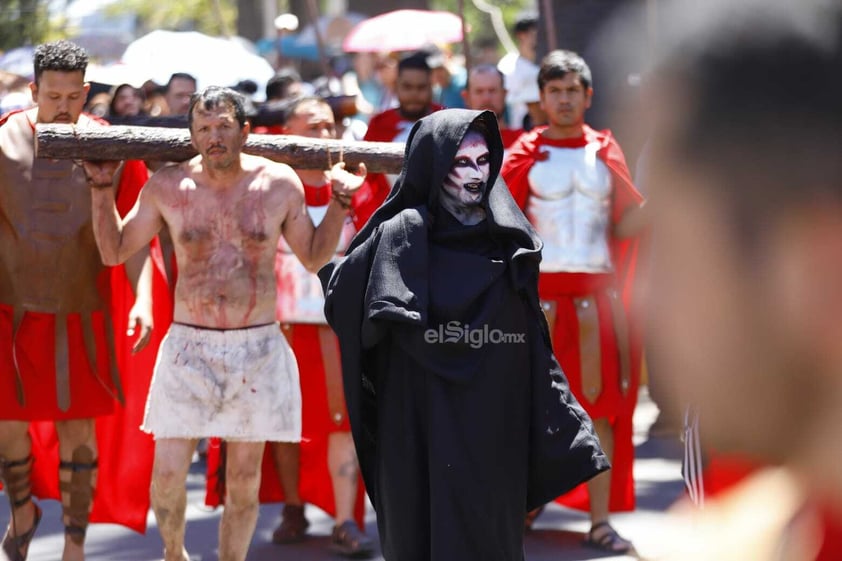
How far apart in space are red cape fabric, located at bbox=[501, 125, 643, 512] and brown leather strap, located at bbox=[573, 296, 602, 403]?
0.12ft

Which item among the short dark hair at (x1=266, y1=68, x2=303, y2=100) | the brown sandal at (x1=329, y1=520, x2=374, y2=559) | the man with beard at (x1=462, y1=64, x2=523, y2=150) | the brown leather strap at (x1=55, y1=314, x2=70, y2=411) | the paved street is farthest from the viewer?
the short dark hair at (x1=266, y1=68, x2=303, y2=100)

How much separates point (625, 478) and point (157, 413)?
2494 mm

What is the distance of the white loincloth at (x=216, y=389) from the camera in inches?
213

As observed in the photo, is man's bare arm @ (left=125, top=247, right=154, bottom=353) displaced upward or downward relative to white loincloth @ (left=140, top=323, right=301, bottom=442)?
upward

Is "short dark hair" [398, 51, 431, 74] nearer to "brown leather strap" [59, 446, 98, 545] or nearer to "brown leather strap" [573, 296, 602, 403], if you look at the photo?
"brown leather strap" [573, 296, 602, 403]

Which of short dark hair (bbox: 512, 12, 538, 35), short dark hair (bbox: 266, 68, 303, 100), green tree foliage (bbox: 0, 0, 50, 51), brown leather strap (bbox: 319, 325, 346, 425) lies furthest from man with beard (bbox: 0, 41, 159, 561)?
green tree foliage (bbox: 0, 0, 50, 51)

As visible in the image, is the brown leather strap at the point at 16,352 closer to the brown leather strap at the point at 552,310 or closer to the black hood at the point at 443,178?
the black hood at the point at 443,178

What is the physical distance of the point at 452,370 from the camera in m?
4.27

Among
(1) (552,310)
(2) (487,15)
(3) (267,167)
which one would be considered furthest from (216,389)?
(2) (487,15)

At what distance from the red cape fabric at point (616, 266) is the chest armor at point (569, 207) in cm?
5

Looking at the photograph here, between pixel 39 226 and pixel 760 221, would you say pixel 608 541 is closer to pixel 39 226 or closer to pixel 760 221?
pixel 39 226

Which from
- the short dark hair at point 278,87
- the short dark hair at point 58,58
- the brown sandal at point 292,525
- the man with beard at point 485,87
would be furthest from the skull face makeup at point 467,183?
the short dark hair at point 278,87

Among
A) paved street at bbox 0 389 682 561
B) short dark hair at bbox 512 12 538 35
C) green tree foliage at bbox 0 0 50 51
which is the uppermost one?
green tree foliage at bbox 0 0 50 51

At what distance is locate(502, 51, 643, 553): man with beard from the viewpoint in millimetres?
6582
